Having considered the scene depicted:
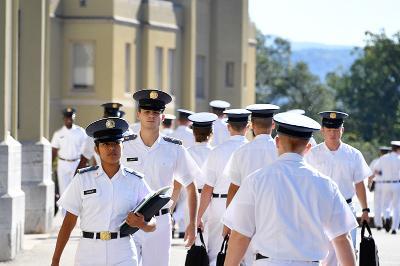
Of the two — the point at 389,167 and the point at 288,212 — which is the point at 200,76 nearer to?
the point at 389,167

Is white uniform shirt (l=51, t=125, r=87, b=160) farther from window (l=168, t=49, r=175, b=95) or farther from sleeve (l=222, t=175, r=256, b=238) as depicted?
window (l=168, t=49, r=175, b=95)

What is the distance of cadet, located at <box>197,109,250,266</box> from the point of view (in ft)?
49.6

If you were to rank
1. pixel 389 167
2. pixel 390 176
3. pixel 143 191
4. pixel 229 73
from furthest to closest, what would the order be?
pixel 229 73, pixel 390 176, pixel 389 167, pixel 143 191

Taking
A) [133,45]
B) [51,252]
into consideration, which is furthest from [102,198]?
[133,45]

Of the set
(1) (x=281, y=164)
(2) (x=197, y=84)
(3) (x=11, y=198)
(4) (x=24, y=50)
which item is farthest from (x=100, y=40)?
(1) (x=281, y=164)

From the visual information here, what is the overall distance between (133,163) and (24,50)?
31.9 ft

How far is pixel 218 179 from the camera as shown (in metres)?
15.3

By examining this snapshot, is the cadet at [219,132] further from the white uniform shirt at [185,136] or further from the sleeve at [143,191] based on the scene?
the sleeve at [143,191]

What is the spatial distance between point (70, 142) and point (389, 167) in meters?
7.90

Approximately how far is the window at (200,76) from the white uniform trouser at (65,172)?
3298cm

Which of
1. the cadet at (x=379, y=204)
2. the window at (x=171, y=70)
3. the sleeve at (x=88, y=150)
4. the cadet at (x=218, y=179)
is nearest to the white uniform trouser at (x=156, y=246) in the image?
the cadet at (x=218, y=179)

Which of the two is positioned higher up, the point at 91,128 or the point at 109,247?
the point at 91,128

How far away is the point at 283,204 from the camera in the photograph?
8.64 m

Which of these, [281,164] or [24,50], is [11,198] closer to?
A: [24,50]
